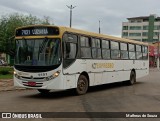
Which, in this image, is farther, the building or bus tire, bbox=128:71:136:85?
the building

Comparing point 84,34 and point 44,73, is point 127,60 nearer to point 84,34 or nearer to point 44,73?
point 84,34

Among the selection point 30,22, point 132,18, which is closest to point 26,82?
point 30,22

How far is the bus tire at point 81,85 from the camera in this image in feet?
54.7

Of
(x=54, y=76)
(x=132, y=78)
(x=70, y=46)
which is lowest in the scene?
(x=132, y=78)

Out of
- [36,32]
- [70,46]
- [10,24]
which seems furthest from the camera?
[10,24]

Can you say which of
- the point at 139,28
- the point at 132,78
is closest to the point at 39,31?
the point at 132,78

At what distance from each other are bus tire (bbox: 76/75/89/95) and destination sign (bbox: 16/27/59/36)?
2.65 meters

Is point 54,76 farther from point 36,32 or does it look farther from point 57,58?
point 36,32

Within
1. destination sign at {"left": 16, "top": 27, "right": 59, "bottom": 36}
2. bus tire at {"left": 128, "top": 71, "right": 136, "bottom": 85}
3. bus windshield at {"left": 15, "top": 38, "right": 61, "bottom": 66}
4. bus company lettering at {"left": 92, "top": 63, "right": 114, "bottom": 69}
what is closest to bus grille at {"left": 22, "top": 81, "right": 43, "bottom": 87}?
bus windshield at {"left": 15, "top": 38, "right": 61, "bottom": 66}

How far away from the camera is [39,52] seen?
49.7ft

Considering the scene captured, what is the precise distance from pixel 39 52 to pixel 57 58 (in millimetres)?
779

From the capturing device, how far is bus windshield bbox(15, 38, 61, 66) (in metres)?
15.1

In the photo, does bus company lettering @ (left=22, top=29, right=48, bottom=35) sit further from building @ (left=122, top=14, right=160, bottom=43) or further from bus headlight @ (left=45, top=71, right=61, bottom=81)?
building @ (left=122, top=14, right=160, bottom=43)

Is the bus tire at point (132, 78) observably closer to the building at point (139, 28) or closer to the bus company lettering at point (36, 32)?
the bus company lettering at point (36, 32)
